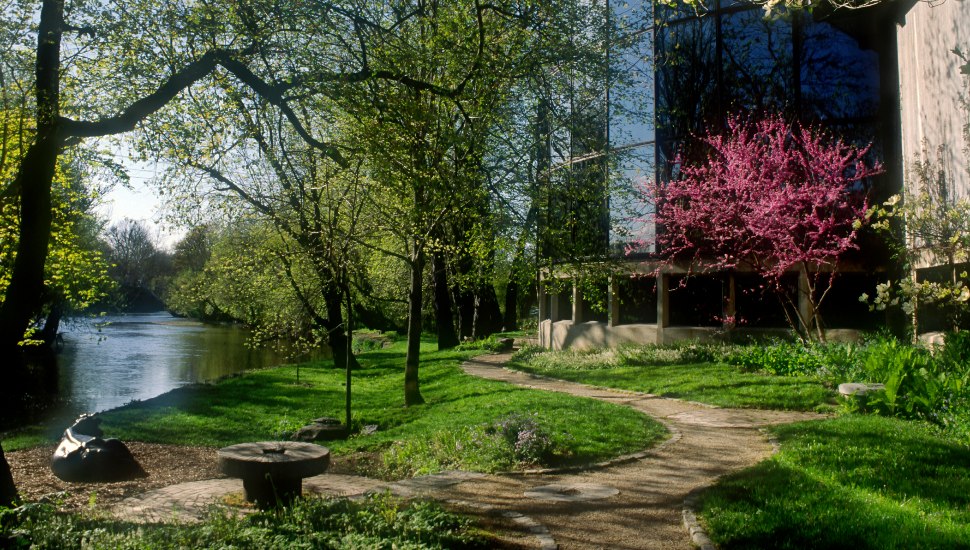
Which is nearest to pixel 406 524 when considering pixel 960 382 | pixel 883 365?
pixel 960 382

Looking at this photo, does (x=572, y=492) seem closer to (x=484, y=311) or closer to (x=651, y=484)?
(x=651, y=484)

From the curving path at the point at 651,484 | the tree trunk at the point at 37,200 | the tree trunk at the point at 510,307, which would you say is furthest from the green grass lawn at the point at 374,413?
the tree trunk at the point at 510,307

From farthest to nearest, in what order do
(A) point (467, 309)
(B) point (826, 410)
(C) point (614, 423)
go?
(A) point (467, 309)
(B) point (826, 410)
(C) point (614, 423)

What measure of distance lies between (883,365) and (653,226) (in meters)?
9.74

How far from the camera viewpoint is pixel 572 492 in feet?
23.8

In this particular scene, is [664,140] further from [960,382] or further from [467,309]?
[467,309]

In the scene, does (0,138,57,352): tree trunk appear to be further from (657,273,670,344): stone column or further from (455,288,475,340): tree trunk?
(455,288,475,340): tree trunk

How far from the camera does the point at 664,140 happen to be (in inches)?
806

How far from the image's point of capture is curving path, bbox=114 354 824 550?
19.7ft

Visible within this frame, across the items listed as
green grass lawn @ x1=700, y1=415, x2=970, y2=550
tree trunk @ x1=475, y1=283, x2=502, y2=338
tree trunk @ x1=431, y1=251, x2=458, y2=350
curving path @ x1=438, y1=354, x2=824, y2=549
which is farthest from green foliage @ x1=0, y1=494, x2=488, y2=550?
tree trunk @ x1=475, y1=283, x2=502, y2=338

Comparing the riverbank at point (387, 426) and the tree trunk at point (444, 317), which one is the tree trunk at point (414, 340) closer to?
the riverbank at point (387, 426)

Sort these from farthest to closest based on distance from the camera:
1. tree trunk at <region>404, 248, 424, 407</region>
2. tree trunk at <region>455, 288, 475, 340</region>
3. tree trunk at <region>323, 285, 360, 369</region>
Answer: tree trunk at <region>455, 288, 475, 340</region>
tree trunk at <region>323, 285, 360, 369</region>
tree trunk at <region>404, 248, 424, 407</region>

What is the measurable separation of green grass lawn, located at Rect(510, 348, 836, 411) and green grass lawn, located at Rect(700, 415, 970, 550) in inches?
135

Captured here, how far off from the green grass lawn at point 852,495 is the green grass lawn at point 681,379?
11.2 ft
